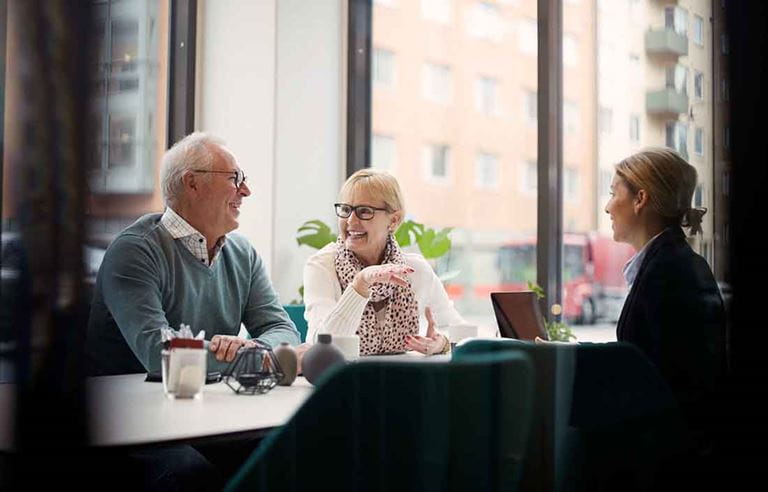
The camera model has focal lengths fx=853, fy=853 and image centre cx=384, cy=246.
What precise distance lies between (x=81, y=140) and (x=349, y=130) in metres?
4.43

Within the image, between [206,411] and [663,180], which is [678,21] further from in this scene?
[206,411]

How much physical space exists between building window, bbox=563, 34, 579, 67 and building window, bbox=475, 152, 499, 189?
584mm

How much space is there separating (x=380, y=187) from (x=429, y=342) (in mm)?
671

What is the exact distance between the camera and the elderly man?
211 cm

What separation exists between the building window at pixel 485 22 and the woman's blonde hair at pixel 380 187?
162 centimetres

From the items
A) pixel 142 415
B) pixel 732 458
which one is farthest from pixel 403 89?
pixel 732 458

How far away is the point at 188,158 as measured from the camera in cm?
260

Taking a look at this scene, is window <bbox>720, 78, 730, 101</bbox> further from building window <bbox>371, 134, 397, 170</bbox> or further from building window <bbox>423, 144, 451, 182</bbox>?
building window <bbox>371, 134, 397, 170</bbox>

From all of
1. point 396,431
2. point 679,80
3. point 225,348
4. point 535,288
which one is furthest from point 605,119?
point 396,431

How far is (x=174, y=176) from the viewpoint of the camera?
2.57 metres

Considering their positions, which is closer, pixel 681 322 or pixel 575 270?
pixel 681 322

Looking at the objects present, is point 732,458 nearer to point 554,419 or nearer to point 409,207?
point 554,419

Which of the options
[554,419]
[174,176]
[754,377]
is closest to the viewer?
[754,377]

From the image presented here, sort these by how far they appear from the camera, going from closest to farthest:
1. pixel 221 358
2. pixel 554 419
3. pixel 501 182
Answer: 1. pixel 554 419
2. pixel 221 358
3. pixel 501 182
